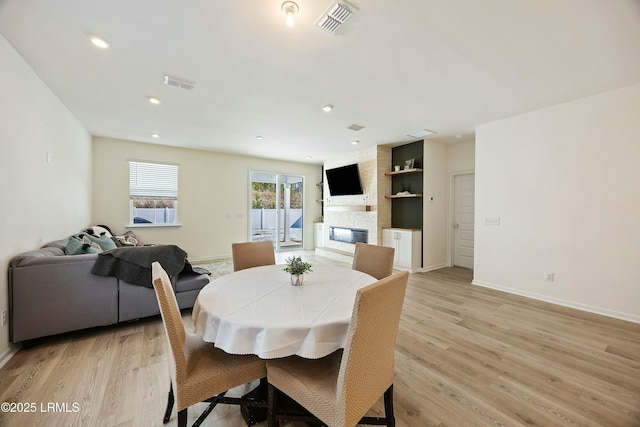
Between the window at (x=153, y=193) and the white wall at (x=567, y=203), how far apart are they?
6324mm

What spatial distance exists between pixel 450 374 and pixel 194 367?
1.87m

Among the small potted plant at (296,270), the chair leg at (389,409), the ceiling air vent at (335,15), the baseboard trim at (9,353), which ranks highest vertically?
the ceiling air vent at (335,15)

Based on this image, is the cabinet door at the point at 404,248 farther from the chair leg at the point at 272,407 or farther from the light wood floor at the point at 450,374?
the chair leg at the point at 272,407

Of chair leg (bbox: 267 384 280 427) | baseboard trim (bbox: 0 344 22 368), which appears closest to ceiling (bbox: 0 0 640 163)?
chair leg (bbox: 267 384 280 427)

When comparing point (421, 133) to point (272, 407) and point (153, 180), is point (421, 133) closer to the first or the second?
point (272, 407)

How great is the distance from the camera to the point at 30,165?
2432mm

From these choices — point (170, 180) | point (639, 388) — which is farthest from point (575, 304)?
point (170, 180)

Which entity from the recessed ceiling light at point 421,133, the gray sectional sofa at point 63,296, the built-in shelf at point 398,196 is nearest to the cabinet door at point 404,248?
the built-in shelf at point 398,196

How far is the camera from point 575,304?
3.20 m

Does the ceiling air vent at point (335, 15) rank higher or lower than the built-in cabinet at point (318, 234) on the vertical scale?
higher

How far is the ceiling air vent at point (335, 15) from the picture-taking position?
1683 millimetres

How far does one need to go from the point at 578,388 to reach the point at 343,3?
324 cm

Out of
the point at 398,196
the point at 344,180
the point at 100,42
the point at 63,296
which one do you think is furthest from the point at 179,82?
the point at 398,196

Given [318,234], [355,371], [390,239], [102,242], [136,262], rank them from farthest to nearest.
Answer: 1. [318,234]
2. [390,239]
3. [102,242]
4. [136,262]
5. [355,371]
